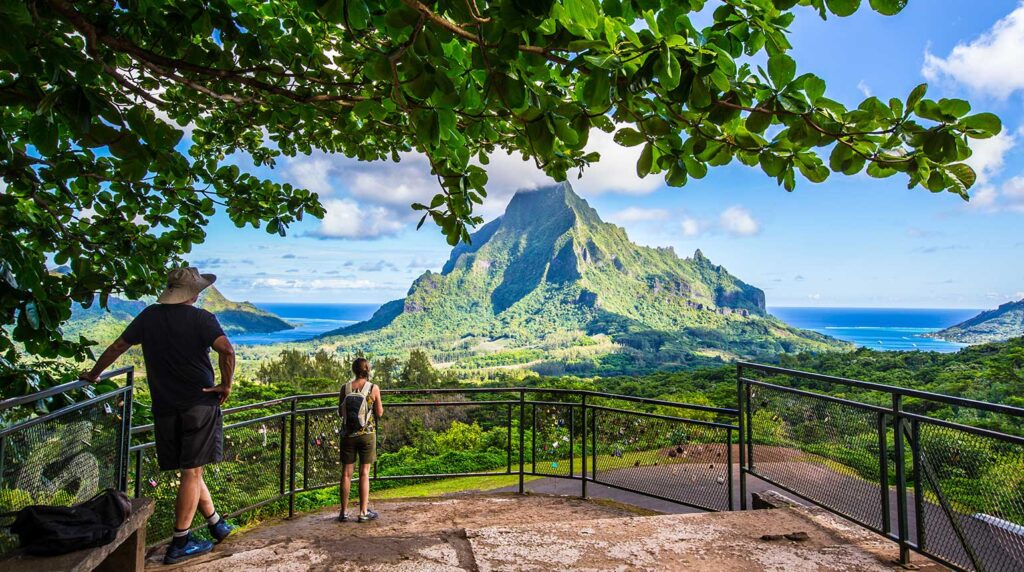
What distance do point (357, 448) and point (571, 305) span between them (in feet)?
343

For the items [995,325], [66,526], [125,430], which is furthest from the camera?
[995,325]

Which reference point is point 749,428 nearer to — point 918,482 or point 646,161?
point 918,482

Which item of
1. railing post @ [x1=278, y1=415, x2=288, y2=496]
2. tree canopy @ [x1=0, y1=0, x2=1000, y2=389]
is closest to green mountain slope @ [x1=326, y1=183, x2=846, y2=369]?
railing post @ [x1=278, y1=415, x2=288, y2=496]

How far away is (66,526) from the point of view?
6.33 ft

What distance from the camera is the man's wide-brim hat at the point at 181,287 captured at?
339 centimetres

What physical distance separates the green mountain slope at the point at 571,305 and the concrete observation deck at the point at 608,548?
64.4 meters

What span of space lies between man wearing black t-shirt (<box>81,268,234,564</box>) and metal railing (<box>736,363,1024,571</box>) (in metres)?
3.55

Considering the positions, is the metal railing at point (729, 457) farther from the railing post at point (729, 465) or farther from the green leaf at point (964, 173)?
the green leaf at point (964, 173)

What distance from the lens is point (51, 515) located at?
75.7 inches

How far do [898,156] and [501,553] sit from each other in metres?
2.44

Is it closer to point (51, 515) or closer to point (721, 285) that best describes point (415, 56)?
point (51, 515)

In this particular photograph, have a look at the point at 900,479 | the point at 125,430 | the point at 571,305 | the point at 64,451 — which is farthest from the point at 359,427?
the point at 571,305

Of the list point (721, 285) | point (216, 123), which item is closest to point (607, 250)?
point (721, 285)

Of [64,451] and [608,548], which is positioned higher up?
[64,451]
